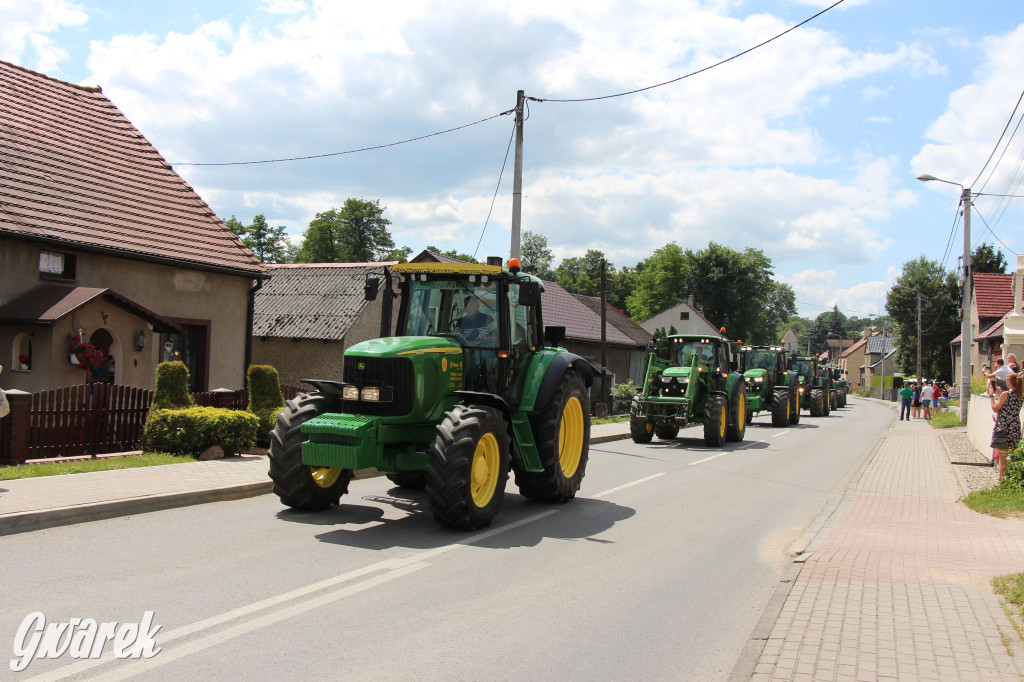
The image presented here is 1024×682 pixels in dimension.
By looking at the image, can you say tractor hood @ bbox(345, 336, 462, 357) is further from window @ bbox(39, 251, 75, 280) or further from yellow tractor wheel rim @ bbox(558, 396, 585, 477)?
window @ bbox(39, 251, 75, 280)

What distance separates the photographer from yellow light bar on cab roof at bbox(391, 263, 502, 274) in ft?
29.2

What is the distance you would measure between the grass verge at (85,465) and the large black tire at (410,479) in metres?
3.34

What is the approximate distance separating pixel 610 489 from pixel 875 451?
33.1 feet

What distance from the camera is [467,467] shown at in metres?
7.38

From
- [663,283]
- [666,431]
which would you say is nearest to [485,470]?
[666,431]

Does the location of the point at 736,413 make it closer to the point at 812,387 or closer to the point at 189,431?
the point at 189,431

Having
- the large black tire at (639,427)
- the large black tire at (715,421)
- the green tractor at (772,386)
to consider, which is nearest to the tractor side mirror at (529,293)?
the large black tire at (715,421)

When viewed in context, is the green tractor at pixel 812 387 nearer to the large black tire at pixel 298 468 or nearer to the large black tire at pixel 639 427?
the large black tire at pixel 639 427

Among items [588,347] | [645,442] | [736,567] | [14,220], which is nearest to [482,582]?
[736,567]

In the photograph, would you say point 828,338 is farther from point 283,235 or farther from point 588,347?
point 588,347

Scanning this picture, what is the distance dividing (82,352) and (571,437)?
9003 mm

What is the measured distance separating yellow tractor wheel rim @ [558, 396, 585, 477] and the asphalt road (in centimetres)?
54

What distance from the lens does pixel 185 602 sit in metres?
5.30

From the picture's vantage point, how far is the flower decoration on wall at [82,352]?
13945 millimetres
